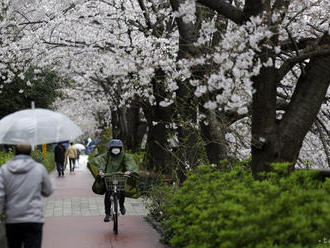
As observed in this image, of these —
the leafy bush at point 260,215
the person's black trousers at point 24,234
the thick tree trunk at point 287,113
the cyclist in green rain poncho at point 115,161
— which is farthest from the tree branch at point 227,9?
the person's black trousers at point 24,234

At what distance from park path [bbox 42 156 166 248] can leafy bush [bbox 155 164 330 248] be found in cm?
193

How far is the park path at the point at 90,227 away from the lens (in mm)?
8289

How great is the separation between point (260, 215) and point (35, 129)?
2.53 m

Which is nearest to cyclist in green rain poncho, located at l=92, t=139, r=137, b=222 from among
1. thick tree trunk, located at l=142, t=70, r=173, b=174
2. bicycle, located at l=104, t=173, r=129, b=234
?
bicycle, located at l=104, t=173, r=129, b=234

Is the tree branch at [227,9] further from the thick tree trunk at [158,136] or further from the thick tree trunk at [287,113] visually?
the thick tree trunk at [158,136]

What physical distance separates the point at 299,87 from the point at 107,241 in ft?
12.7

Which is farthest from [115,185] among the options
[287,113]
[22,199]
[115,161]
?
[22,199]

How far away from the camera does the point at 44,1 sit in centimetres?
1755

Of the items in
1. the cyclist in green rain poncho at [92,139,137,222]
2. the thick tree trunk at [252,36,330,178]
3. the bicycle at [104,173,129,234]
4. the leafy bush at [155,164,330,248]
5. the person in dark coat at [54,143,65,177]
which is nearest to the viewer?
the leafy bush at [155,164,330,248]

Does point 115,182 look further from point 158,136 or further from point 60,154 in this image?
point 60,154

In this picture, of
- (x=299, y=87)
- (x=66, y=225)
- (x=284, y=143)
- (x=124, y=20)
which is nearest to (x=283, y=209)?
(x=284, y=143)

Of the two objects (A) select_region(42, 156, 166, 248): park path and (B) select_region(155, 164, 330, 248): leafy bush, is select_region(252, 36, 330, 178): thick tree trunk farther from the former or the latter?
(A) select_region(42, 156, 166, 248): park path

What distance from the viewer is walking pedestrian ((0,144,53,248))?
4.96 metres

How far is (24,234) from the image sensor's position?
5.06 metres
